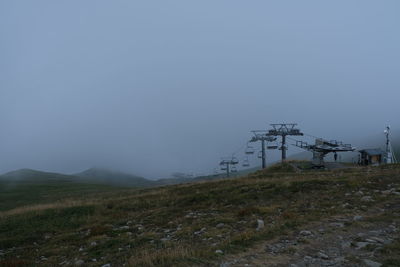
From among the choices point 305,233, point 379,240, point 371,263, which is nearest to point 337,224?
point 305,233

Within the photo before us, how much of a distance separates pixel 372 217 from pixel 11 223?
23.9 m

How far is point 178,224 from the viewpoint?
49.2 ft

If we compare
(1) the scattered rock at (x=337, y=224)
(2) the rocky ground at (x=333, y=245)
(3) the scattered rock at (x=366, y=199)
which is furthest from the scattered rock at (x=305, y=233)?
(3) the scattered rock at (x=366, y=199)

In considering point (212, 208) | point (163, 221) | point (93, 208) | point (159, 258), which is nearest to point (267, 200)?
point (212, 208)

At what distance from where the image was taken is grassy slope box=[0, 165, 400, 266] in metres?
10.0

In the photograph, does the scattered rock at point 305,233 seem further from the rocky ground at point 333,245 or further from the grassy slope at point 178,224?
the grassy slope at point 178,224

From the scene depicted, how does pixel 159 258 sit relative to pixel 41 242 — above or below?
above

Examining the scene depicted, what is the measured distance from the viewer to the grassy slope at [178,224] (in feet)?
32.9

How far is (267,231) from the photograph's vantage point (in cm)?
1049

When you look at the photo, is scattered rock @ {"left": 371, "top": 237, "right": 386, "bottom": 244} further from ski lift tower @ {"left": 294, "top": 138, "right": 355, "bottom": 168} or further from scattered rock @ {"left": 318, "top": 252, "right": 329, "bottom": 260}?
ski lift tower @ {"left": 294, "top": 138, "right": 355, "bottom": 168}

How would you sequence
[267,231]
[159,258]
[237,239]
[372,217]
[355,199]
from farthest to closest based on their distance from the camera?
[355,199]
[372,217]
[267,231]
[237,239]
[159,258]

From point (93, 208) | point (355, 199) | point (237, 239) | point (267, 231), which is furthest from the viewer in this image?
point (93, 208)

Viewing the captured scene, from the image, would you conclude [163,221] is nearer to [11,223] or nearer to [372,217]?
[372,217]

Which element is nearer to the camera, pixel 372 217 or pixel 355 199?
pixel 372 217
